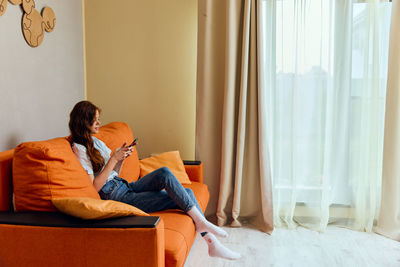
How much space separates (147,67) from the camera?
327 centimetres

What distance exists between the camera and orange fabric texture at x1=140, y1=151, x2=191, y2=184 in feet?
8.96

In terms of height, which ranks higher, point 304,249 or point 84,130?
point 84,130

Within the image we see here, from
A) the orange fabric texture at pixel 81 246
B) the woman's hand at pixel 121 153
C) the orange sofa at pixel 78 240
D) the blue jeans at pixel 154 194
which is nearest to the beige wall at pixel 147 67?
the blue jeans at pixel 154 194

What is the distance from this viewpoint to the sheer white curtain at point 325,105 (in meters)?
2.93

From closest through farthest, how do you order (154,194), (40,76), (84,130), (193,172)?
(84,130) → (154,194) → (40,76) → (193,172)

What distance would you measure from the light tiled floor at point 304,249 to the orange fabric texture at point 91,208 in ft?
3.12

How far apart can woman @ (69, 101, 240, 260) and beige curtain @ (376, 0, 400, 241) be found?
151 centimetres

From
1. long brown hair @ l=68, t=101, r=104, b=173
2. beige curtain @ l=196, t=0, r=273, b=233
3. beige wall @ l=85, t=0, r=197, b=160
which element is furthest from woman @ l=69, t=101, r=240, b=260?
beige wall @ l=85, t=0, r=197, b=160

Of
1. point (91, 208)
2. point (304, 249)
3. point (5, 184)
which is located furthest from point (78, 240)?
point (304, 249)

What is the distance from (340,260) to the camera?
2414 millimetres

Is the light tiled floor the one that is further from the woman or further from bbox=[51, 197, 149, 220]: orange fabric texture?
bbox=[51, 197, 149, 220]: orange fabric texture

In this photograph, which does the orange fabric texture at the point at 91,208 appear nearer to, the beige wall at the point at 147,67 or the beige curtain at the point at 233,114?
the beige curtain at the point at 233,114

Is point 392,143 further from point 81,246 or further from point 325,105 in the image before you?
point 81,246

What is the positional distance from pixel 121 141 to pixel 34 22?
0.97m
